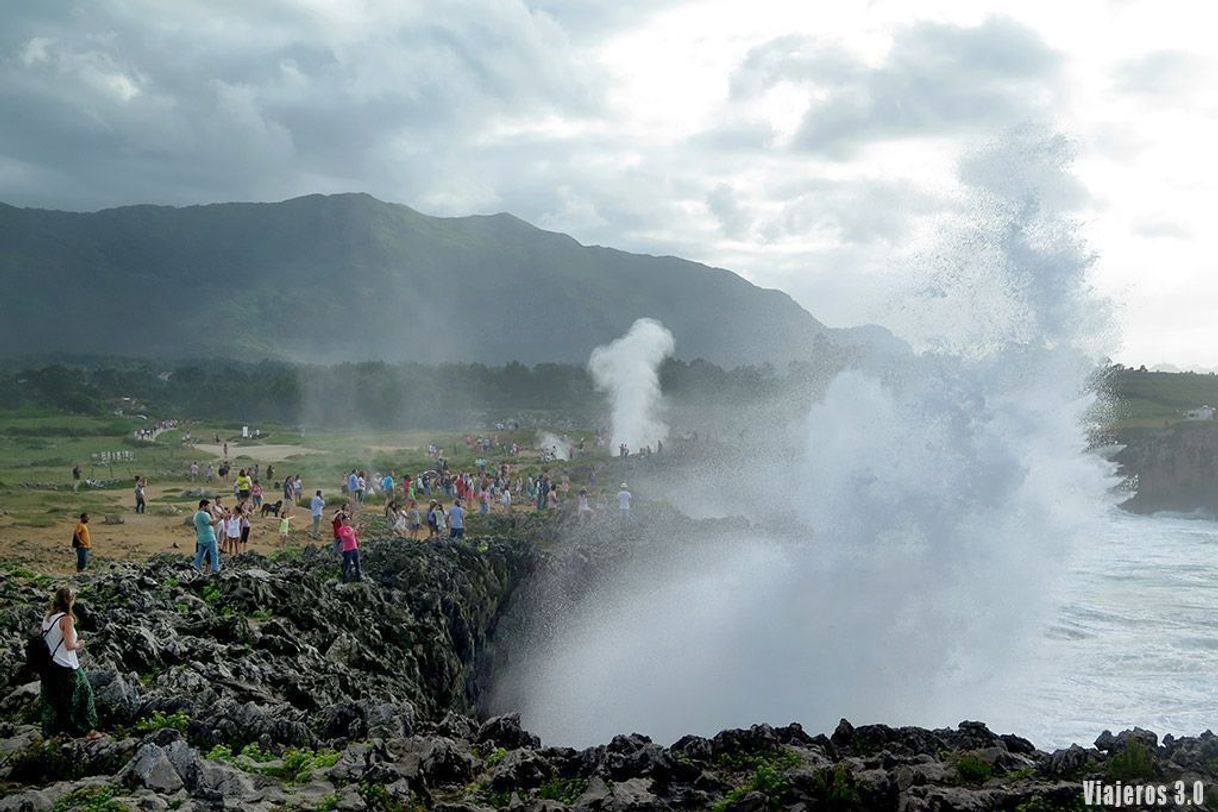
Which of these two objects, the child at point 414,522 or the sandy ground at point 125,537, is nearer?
the sandy ground at point 125,537

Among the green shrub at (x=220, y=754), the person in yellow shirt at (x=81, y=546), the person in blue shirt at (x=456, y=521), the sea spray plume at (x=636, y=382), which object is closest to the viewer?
the green shrub at (x=220, y=754)

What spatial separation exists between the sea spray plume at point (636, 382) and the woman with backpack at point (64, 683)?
51099mm

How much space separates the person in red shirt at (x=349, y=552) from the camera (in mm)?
19781

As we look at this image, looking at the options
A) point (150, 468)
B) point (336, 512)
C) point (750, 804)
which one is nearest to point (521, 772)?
point (750, 804)

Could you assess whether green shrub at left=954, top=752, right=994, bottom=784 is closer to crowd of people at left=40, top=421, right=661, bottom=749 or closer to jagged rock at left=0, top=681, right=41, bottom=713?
crowd of people at left=40, top=421, right=661, bottom=749

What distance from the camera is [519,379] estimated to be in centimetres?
11406

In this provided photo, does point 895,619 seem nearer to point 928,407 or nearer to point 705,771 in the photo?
point 928,407

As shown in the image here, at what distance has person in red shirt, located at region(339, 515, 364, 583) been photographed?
779 inches

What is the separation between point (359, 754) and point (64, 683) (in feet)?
10.7

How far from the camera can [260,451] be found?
199ft

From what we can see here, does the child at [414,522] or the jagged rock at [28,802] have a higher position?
the child at [414,522]

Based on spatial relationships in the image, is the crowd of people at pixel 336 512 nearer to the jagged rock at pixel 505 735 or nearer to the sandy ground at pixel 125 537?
the sandy ground at pixel 125 537

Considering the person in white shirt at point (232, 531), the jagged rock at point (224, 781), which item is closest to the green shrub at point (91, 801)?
the jagged rock at point (224, 781)

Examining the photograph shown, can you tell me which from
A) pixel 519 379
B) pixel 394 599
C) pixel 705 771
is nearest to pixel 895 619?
pixel 394 599
